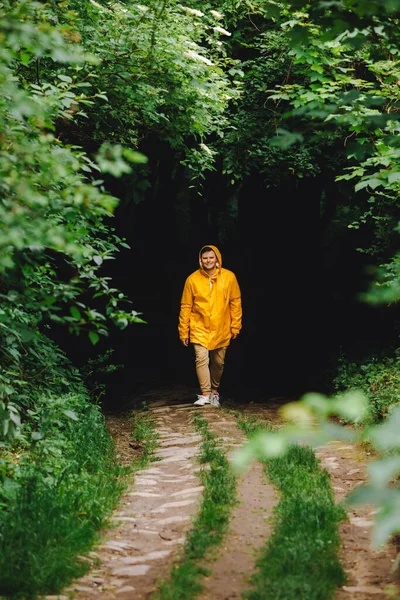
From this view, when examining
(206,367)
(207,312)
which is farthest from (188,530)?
(207,312)

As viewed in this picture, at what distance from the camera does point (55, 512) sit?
13.4 ft

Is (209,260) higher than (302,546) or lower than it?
higher

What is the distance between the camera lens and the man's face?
9.26 meters

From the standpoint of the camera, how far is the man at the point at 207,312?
930cm

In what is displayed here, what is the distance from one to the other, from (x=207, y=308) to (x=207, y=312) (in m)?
0.06

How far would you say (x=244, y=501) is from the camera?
486 cm

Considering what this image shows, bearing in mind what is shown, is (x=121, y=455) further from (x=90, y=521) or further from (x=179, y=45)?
(x=179, y=45)

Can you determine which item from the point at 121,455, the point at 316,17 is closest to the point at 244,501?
the point at 121,455

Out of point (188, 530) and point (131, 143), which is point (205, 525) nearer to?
point (188, 530)

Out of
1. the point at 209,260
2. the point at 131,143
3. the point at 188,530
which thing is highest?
the point at 131,143

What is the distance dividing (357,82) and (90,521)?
5450 mm

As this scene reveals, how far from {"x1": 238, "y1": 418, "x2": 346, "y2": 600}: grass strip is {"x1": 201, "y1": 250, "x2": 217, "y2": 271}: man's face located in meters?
4.37

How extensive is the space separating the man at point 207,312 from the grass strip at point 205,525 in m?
2.85

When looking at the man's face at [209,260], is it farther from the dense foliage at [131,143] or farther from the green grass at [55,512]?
the green grass at [55,512]
